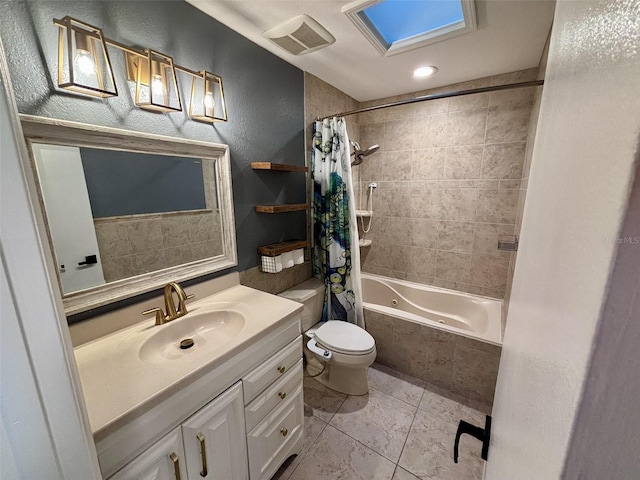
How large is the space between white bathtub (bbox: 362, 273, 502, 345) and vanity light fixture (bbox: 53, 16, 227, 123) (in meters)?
1.84

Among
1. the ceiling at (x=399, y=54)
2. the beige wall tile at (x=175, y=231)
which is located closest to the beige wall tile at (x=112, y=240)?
the beige wall tile at (x=175, y=231)

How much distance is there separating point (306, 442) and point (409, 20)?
2514mm

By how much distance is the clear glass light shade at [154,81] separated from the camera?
3.53ft

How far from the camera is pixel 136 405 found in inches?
28.4

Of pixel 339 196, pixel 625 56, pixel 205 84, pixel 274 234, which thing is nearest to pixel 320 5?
pixel 205 84

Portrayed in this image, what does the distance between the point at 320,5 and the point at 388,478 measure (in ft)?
7.81

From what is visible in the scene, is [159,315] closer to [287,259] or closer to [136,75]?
[287,259]

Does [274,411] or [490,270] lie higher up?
[490,270]

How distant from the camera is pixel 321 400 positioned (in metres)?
1.81

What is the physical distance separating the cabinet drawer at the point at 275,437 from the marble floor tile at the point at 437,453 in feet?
2.00

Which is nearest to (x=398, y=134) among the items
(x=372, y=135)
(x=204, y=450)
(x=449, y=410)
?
(x=372, y=135)

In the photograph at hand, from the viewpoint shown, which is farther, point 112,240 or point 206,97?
point 206,97

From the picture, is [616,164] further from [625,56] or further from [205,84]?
[205,84]

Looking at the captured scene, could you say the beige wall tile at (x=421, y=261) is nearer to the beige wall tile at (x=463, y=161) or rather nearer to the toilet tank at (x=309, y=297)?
the beige wall tile at (x=463, y=161)
